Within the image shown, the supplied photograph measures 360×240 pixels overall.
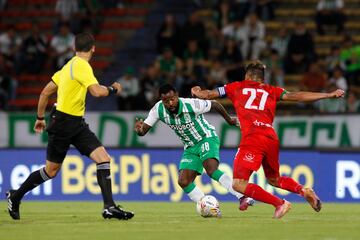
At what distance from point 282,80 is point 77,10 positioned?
20.9ft

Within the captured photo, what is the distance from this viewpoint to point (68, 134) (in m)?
14.8

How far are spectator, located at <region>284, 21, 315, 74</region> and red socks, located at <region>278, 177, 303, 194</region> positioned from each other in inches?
425

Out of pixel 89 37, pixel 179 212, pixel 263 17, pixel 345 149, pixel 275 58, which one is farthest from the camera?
pixel 263 17

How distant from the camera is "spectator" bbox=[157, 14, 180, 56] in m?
26.6

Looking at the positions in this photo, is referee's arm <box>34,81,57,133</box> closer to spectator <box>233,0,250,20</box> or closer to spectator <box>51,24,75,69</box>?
spectator <box>51,24,75,69</box>

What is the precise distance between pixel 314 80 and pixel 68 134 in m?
10.6

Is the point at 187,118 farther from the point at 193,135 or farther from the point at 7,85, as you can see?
the point at 7,85

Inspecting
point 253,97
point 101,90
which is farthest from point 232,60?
point 101,90

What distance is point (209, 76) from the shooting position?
82.6 feet

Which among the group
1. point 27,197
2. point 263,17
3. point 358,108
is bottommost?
point 27,197

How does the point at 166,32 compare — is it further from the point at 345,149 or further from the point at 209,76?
the point at 345,149

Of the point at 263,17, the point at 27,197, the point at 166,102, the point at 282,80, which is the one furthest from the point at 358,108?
the point at 166,102

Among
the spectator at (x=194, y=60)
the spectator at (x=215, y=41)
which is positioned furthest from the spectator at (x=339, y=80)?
the spectator at (x=215, y=41)

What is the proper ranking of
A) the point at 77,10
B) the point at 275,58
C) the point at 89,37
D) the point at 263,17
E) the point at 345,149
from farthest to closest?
the point at 77,10 → the point at 263,17 → the point at 275,58 → the point at 345,149 → the point at 89,37
